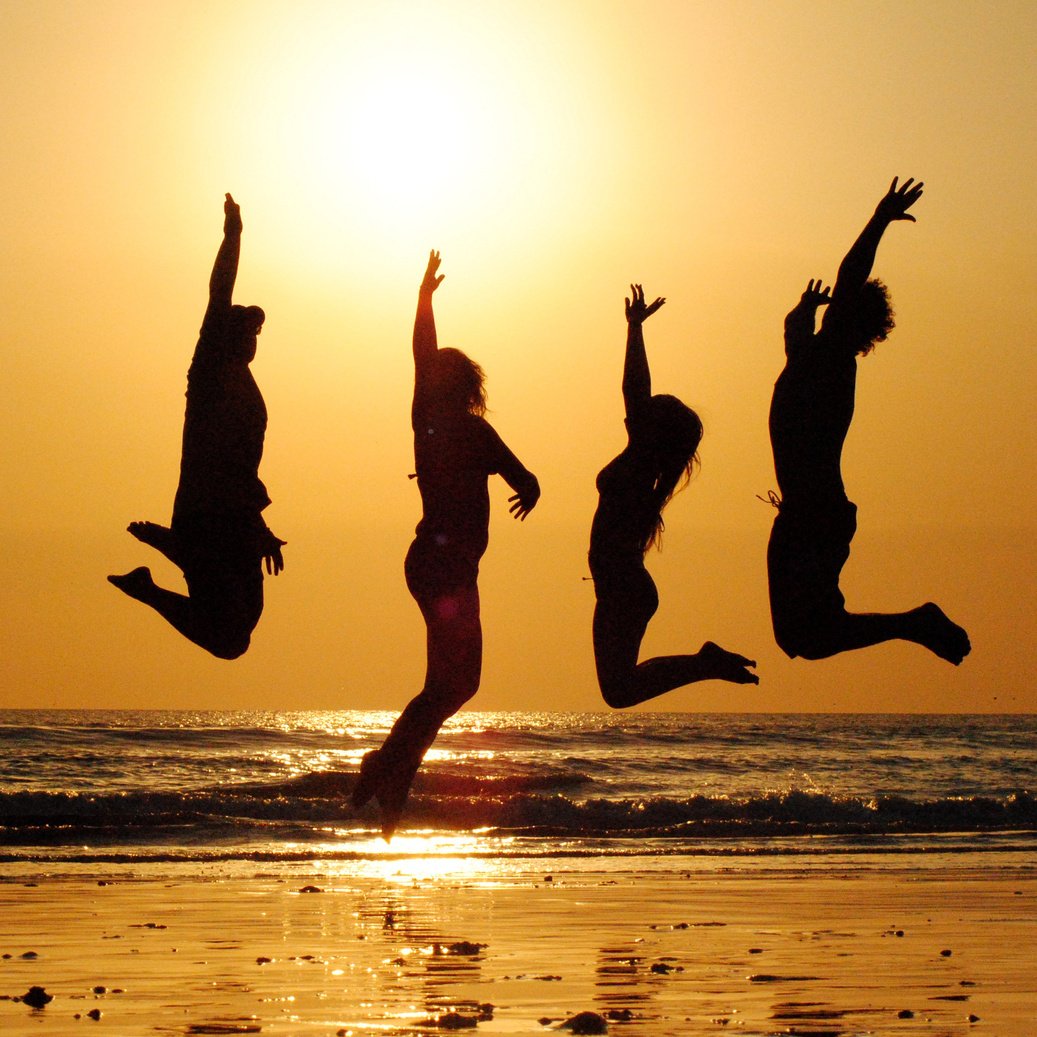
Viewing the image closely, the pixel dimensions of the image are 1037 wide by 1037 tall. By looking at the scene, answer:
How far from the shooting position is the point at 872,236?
9047 millimetres

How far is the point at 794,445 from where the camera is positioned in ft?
29.8

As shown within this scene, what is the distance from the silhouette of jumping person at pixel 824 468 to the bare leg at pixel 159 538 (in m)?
3.36

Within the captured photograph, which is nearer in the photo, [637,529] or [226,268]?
[226,268]

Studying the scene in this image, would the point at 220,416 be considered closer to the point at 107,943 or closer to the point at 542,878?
the point at 107,943

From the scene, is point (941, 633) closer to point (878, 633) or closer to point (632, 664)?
point (878, 633)

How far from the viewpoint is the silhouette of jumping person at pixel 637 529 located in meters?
9.50

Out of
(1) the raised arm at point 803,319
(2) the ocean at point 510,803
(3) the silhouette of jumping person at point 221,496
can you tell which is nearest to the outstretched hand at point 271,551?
(3) the silhouette of jumping person at point 221,496

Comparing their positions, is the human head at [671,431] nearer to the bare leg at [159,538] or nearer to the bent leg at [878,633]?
the bent leg at [878,633]

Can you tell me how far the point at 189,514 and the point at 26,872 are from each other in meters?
9.14

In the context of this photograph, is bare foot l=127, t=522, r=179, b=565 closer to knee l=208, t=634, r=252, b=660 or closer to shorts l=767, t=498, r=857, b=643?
knee l=208, t=634, r=252, b=660

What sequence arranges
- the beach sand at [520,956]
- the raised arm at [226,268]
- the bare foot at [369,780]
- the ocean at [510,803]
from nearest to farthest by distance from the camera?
the beach sand at [520,956]
the raised arm at [226,268]
the bare foot at [369,780]
the ocean at [510,803]

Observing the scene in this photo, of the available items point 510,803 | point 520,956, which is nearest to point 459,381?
point 520,956

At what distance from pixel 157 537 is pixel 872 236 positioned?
4295 millimetres

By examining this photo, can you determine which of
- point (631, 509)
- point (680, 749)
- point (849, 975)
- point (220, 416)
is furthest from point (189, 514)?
point (680, 749)
